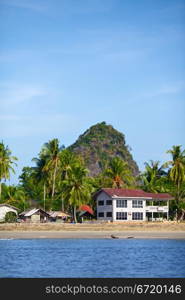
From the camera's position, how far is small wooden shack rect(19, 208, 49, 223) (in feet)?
296

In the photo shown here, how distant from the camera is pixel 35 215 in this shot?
9069 centimetres

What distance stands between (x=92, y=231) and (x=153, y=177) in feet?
107

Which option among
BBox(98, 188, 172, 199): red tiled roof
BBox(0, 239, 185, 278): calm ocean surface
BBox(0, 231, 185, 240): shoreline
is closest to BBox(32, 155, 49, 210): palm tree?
BBox(98, 188, 172, 199): red tiled roof

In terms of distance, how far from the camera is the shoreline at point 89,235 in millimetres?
69812

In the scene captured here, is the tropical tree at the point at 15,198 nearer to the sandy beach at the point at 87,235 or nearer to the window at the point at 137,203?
the window at the point at 137,203

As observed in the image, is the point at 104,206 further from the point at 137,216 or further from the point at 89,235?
the point at 89,235

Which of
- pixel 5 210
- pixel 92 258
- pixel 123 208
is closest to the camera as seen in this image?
pixel 92 258

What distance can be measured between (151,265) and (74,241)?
2497 centimetres

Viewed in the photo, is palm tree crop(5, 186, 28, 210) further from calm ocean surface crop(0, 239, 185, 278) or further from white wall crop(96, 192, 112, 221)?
calm ocean surface crop(0, 239, 185, 278)

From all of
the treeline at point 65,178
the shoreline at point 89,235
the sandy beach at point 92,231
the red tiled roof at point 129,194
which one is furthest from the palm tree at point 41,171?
the shoreline at point 89,235

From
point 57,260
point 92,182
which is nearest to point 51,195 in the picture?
point 92,182

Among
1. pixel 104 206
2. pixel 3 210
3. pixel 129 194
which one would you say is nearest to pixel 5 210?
pixel 3 210

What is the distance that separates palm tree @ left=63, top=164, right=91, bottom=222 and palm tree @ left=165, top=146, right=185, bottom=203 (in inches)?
638

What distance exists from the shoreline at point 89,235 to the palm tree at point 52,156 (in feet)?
86.7
